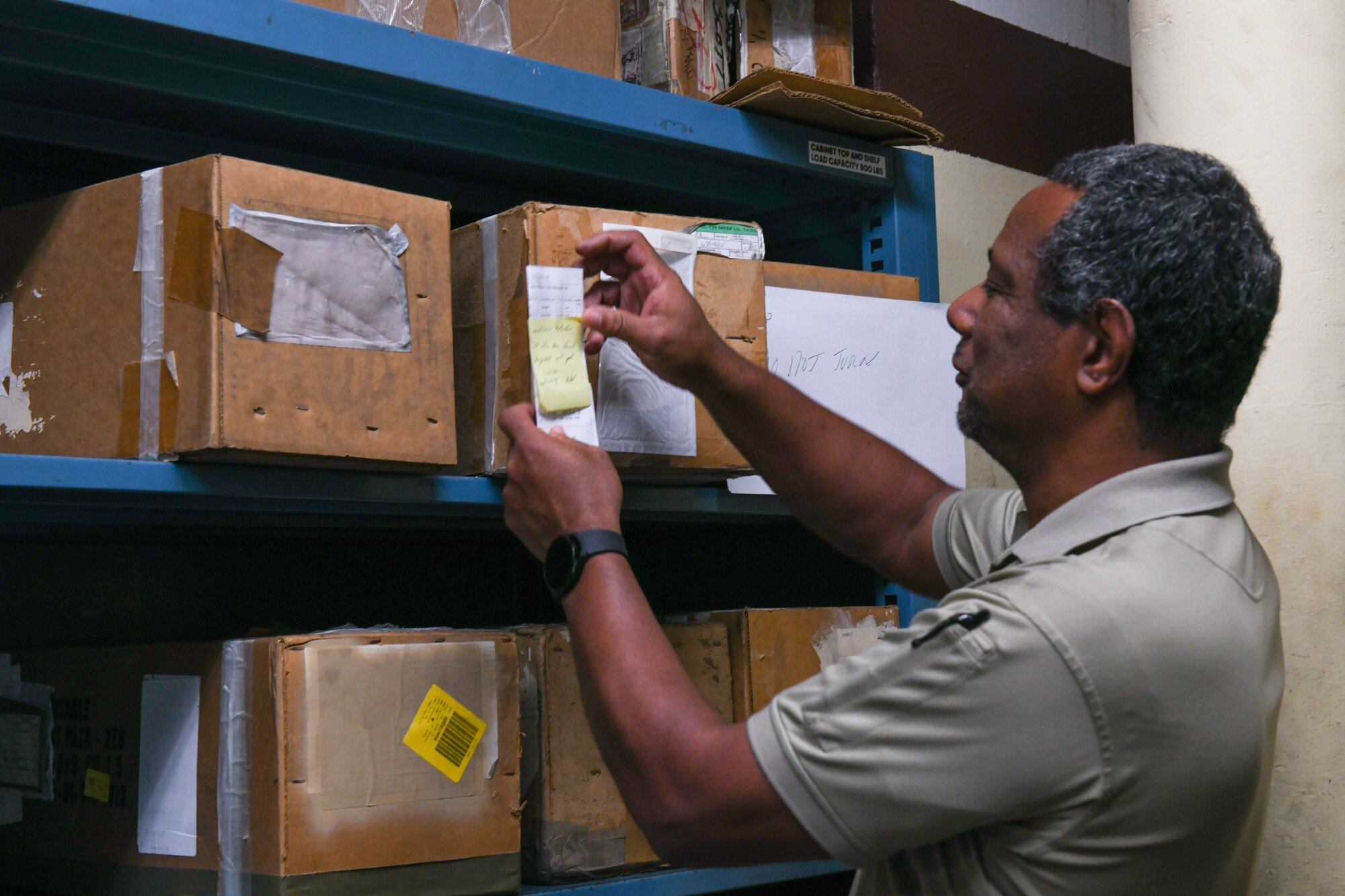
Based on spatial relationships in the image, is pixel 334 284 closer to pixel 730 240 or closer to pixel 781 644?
pixel 730 240

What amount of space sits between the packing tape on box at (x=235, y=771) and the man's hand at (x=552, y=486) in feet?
0.96

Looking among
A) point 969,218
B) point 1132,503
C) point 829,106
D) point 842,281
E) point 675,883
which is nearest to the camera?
point 1132,503

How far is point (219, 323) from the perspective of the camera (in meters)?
1.12

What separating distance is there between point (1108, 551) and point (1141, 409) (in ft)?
0.53

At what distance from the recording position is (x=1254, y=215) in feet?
3.80

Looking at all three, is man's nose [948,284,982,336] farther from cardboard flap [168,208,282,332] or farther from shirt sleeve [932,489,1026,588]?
cardboard flap [168,208,282,332]

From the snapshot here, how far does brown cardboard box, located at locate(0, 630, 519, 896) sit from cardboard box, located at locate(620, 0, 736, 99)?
75 cm

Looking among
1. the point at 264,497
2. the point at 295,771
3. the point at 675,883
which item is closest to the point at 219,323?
the point at 264,497

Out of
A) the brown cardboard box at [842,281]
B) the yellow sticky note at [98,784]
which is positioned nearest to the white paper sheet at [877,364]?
the brown cardboard box at [842,281]

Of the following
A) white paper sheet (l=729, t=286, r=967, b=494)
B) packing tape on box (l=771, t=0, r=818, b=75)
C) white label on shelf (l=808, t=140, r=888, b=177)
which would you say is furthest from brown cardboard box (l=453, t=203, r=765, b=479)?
packing tape on box (l=771, t=0, r=818, b=75)

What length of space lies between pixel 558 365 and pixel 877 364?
564 mm

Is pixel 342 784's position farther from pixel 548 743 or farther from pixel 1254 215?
pixel 1254 215

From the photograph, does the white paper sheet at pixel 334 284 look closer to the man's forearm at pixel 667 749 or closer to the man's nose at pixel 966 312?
the man's forearm at pixel 667 749

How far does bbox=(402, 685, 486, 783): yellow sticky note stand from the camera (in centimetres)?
125
